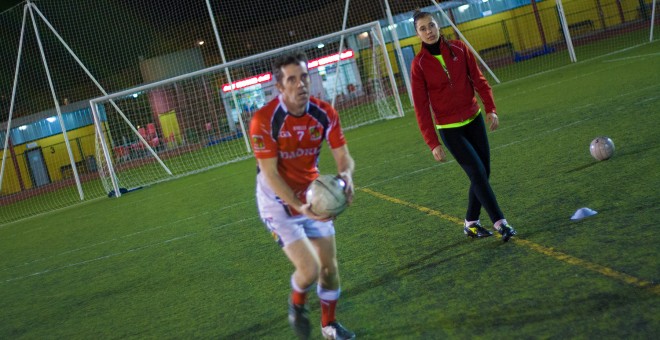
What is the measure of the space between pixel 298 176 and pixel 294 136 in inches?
12.3

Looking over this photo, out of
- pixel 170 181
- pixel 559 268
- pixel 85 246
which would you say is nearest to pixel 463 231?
pixel 559 268

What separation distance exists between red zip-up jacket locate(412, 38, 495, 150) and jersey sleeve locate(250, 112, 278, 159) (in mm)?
2159

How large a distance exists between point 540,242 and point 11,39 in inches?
1047

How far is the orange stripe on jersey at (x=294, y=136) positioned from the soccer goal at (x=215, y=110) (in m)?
14.5

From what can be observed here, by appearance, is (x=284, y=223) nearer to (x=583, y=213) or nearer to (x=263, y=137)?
(x=263, y=137)

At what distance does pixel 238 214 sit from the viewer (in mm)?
10688

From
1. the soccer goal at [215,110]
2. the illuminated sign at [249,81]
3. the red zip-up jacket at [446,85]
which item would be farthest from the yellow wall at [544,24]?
the red zip-up jacket at [446,85]

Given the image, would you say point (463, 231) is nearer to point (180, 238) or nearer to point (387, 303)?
point (387, 303)

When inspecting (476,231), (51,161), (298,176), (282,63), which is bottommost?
(476,231)

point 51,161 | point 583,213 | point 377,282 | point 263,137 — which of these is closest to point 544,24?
point 51,161

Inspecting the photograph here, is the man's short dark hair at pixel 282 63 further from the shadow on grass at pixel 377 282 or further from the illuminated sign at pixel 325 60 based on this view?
the illuminated sign at pixel 325 60

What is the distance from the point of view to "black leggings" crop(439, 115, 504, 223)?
591 centimetres

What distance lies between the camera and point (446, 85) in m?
6.03

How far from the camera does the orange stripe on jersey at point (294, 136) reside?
421 cm
